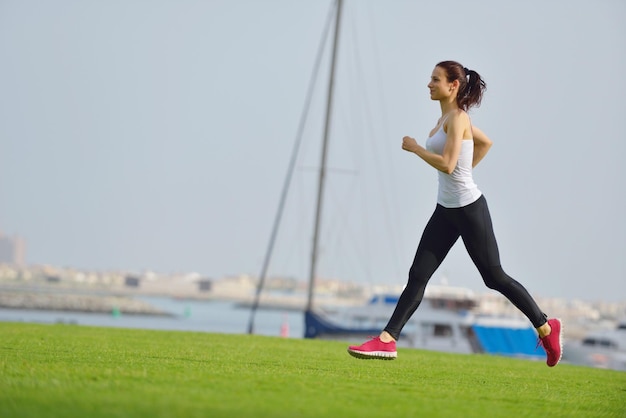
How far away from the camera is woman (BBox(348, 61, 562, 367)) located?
723cm

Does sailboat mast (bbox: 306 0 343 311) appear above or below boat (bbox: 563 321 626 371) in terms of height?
above

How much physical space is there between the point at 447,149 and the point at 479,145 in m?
0.49

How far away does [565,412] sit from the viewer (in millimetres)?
Result: 5809

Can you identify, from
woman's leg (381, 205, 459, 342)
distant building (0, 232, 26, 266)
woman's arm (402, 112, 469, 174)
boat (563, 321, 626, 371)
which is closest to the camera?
woman's arm (402, 112, 469, 174)

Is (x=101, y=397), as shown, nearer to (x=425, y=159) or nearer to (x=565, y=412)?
(x=565, y=412)

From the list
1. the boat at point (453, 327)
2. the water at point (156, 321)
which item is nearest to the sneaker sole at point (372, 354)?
the water at point (156, 321)

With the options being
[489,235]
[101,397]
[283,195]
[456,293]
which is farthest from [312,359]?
[456,293]

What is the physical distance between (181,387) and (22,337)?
5403mm

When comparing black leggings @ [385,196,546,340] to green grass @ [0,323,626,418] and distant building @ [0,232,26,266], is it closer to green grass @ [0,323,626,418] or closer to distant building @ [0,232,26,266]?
green grass @ [0,323,626,418]

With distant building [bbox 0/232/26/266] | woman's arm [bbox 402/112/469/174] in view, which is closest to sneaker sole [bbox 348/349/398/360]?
woman's arm [bbox 402/112/469/174]

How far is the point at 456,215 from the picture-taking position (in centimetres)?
727

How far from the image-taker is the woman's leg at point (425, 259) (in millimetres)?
Result: 7406

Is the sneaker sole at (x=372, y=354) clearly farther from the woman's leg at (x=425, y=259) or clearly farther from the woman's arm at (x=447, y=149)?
the woman's arm at (x=447, y=149)

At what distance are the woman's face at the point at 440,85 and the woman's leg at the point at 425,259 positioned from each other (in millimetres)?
798
